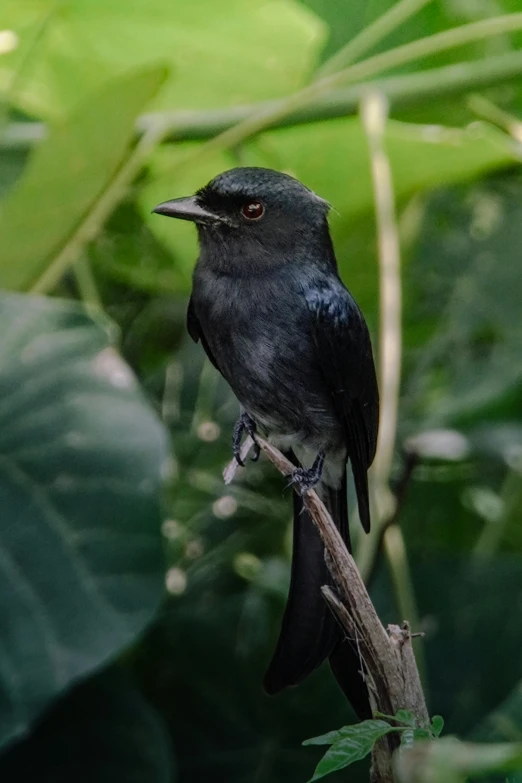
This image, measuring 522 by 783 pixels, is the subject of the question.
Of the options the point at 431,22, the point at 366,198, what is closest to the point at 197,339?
the point at 366,198

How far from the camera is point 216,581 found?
8.63 ft

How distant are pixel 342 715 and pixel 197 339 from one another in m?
0.93

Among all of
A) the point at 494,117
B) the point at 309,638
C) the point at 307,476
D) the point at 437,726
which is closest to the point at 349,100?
the point at 494,117

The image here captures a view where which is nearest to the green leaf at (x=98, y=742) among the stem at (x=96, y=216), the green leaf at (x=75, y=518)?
the green leaf at (x=75, y=518)

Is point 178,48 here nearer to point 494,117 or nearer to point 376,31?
point 376,31

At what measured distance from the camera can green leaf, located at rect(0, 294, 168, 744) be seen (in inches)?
73.2

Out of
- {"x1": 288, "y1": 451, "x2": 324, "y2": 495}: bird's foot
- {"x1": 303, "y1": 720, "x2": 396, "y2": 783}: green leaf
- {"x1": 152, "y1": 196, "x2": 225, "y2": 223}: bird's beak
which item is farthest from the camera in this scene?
{"x1": 152, "y1": 196, "x2": 225, "y2": 223}: bird's beak

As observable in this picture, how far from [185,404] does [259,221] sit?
0.88 meters

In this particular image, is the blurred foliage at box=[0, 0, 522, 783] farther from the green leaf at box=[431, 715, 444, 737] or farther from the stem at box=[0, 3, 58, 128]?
the green leaf at box=[431, 715, 444, 737]

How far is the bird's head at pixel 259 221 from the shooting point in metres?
1.98

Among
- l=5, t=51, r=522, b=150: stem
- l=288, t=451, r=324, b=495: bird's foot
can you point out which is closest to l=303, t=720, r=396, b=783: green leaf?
l=288, t=451, r=324, b=495: bird's foot

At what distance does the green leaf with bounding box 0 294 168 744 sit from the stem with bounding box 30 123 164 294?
4.1 inches

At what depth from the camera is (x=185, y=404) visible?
2.81 m

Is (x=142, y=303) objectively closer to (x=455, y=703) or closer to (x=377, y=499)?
(x=377, y=499)
